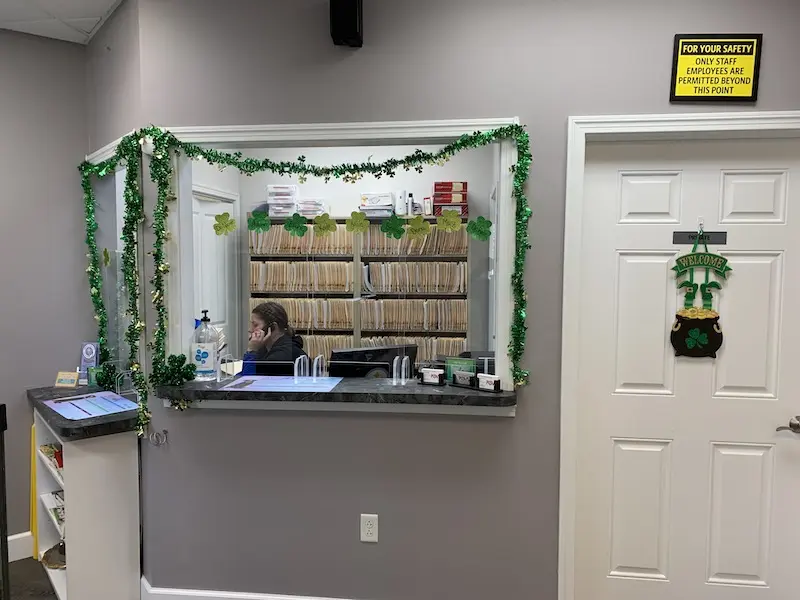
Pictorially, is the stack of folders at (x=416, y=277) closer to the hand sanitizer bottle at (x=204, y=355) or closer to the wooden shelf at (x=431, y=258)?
the wooden shelf at (x=431, y=258)

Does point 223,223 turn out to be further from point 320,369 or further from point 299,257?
point 299,257

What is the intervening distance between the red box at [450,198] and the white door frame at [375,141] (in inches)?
64.0

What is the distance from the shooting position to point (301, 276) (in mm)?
3871

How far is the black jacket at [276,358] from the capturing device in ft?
8.13

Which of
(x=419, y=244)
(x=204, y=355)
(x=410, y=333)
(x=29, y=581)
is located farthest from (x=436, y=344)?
(x=29, y=581)

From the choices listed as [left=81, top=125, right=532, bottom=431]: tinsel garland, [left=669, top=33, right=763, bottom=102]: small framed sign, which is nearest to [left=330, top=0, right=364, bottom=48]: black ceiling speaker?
[left=81, top=125, right=532, bottom=431]: tinsel garland

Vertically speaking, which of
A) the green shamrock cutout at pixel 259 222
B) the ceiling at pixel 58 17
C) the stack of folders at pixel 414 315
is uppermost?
the ceiling at pixel 58 17

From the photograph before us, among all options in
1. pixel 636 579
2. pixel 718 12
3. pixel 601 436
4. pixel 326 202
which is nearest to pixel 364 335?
pixel 326 202

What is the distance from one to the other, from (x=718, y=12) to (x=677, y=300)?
1.11 meters

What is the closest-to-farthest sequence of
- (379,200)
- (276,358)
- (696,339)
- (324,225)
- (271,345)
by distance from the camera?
1. (696,339)
2. (324,225)
3. (276,358)
4. (271,345)
5. (379,200)

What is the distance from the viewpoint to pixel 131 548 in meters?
2.20

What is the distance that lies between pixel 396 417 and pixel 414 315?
1697 mm

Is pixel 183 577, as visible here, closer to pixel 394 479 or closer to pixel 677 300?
pixel 394 479

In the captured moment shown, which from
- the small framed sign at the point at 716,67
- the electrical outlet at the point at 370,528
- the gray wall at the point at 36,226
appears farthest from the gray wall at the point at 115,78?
the small framed sign at the point at 716,67
